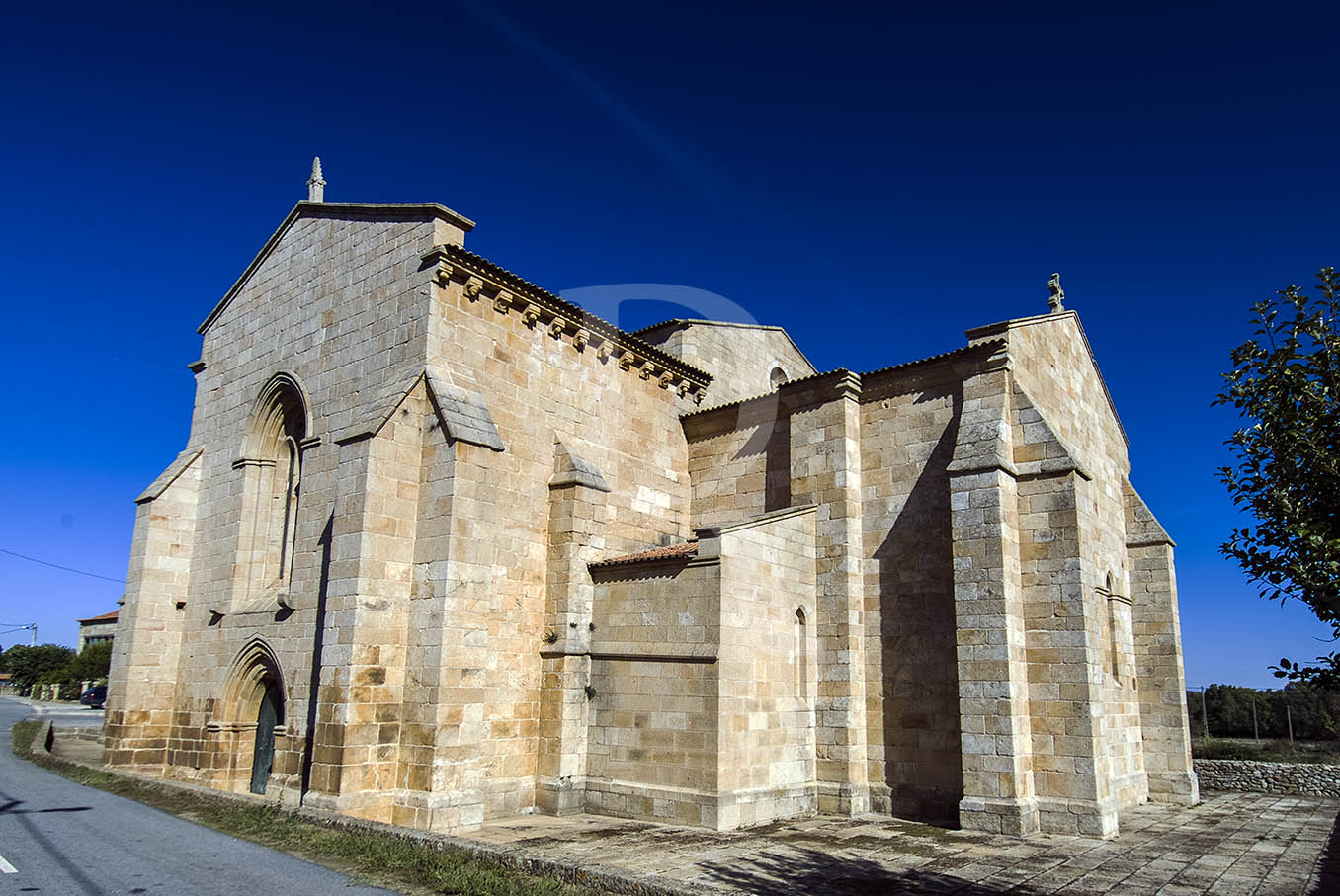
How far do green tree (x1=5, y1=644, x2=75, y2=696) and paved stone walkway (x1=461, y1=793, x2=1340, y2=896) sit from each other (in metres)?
68.1

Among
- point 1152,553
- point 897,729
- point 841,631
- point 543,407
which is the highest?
point 543,407

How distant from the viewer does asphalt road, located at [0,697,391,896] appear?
719 cm

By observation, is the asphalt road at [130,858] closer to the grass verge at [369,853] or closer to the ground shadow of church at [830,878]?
the grass verge at [369,853]

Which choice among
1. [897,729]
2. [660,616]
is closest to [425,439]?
[660,616]

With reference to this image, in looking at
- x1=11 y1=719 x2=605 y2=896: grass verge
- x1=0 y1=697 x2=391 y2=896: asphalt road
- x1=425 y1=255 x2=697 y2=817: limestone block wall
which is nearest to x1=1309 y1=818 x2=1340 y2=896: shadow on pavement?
x1=11 y1=719 x2=605 y2=896: grass verge

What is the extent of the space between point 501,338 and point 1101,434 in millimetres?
11270

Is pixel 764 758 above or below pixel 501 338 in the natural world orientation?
below

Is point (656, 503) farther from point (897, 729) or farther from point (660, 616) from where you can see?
point (897, 729)

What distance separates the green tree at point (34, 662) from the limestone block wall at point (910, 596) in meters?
68.7

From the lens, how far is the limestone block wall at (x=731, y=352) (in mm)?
19406

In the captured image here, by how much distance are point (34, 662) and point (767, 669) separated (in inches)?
2850

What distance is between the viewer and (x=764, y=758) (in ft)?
40.4

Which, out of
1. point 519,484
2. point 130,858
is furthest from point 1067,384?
point 130,858

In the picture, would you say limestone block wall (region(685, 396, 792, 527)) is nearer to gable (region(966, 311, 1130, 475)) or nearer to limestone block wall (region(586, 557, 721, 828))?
limestone block wall (region(586, 557, 721, 828))
